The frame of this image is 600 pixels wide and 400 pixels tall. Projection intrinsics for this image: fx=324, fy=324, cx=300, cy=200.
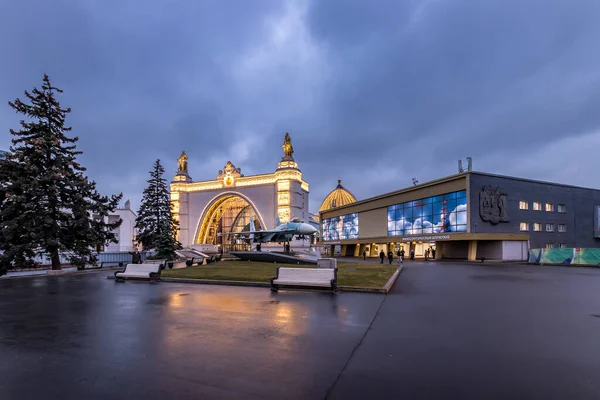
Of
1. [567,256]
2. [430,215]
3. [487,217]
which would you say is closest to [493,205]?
[487,217]

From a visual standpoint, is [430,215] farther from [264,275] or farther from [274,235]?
[264,275]

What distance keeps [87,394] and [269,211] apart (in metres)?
73.9

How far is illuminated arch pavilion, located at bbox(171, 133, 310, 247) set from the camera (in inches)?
2921

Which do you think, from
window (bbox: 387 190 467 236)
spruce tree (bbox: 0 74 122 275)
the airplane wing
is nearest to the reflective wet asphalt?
spruce tree (bbox: 0 74 122 275)

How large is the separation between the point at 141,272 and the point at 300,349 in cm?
1372

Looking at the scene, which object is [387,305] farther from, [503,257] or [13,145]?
[503,257]

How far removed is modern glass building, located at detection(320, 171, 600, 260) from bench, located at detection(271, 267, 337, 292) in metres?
31.8

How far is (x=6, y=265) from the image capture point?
20.3 meters

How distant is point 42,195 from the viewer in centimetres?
2177

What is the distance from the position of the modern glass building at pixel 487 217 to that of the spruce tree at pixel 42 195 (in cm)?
3804

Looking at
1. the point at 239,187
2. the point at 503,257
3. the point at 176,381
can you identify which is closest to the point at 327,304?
the point at 176,381

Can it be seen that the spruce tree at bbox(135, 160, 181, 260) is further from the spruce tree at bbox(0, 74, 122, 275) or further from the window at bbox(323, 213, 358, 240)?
the window at bbox(323, 213, 358, 240)

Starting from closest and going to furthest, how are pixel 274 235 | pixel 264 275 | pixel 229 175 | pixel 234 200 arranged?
pixel 264 275
pixel 274 235
pixel 229 175
pixel 234 200

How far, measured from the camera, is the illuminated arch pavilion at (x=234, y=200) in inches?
2921
